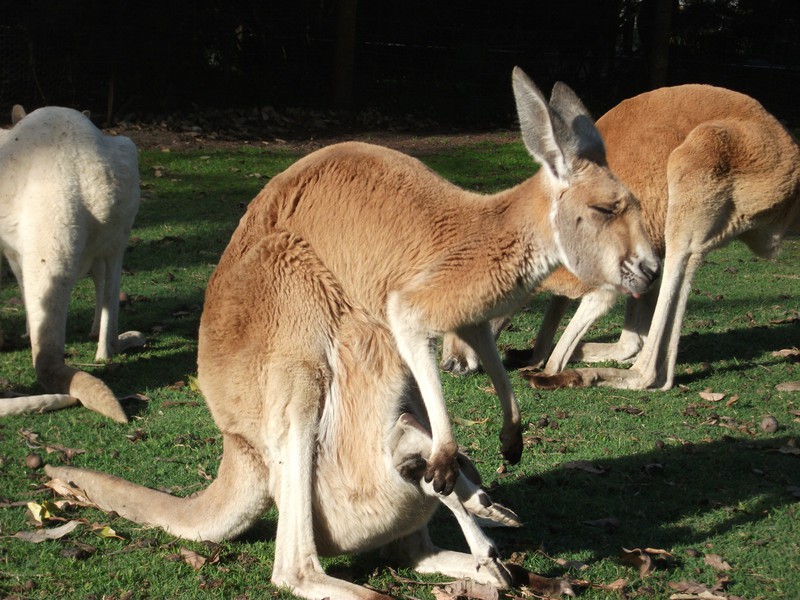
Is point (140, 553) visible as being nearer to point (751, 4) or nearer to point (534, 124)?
point (534, 124)

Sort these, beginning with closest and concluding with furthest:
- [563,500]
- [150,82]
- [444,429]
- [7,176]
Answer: [444,429] → [563,500] → [7,176] → [150,82]

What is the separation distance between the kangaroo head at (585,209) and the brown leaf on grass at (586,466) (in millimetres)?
1398

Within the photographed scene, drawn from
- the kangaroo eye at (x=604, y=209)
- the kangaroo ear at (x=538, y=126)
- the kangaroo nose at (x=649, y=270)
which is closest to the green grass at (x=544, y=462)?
the kangaroo nose at (x=649, y=270)

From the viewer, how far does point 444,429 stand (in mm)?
2869

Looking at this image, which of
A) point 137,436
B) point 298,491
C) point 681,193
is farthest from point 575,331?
point 298,491

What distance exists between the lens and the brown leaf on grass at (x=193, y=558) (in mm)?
3208

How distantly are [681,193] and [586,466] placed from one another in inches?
67.8

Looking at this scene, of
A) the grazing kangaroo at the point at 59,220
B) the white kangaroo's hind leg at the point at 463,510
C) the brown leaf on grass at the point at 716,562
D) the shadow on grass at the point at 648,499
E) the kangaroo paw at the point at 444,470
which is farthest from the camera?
the grazing kangaroo at the point at 59,220

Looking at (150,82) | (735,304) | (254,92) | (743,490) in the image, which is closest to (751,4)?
(254,92)

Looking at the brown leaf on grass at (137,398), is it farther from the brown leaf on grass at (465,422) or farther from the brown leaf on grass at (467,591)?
the brown leaf on grass at (467,591)

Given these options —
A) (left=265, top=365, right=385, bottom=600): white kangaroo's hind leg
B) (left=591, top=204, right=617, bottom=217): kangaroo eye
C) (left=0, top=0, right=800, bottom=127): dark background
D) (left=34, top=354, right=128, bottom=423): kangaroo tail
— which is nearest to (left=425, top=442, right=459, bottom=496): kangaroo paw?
(left=265, top=365, right=385, bottom=600): white kangaroo's hind leg

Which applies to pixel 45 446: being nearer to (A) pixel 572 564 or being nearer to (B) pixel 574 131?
(A) pixel 572 564

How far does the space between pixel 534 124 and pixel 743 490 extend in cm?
193

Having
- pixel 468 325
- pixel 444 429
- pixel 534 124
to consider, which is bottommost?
pixel 444 429
